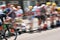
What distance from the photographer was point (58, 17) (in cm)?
1759

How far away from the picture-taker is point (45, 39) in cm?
1198

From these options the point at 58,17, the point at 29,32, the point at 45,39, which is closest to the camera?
the point at 45,39

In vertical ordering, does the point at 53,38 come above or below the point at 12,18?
below

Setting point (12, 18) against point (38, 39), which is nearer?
point (38, 39)

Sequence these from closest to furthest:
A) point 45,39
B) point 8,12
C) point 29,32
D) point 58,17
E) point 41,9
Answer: point 45,39 < point 8,12 < point 29,32 < point 41,9 < point 58,17

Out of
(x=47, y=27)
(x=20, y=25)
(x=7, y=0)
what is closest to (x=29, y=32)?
(x=20, y=25)

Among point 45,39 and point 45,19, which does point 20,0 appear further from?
point 45,39

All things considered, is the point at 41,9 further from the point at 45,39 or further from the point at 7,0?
the point at 7,0

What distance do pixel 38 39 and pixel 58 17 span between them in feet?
19.0

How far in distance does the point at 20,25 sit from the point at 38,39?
223 cm

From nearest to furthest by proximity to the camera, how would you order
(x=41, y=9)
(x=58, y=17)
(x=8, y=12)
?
(x=8, y=12)
(x=41, y=9)
(x=58, y=17)

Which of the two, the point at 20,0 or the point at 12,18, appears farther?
the point at 20,0

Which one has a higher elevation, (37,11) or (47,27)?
(37,11)

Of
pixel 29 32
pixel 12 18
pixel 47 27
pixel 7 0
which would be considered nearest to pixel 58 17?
pixel 47 27
